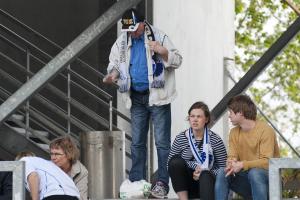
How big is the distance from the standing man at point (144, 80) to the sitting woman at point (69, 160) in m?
0.87

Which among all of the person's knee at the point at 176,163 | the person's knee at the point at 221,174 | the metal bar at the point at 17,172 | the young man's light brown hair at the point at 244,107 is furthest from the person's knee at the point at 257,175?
the metal bar at the point at 17,172

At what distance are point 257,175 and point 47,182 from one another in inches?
72.7

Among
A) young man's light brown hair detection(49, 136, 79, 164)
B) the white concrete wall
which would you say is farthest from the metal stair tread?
young man's light brown hair detection(49, 136, 79, 164)

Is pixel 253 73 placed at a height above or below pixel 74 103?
above

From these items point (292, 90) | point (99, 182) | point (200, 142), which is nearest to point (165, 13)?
point (99, 182)

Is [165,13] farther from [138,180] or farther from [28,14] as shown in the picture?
[138,180]

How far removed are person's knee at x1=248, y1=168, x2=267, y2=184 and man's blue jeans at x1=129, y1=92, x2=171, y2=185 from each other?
1342 mm

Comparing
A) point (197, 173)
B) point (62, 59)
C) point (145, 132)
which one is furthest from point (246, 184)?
point (62, 59)

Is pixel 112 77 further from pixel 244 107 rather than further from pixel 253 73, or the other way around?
pixel 253 73

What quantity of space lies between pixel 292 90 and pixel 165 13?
2434 cm

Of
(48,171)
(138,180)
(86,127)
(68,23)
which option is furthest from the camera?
(68,23)

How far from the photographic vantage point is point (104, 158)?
45.8ft

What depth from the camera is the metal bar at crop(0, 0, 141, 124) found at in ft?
38.5

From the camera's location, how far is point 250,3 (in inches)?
1503
